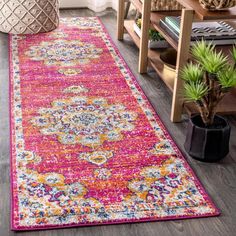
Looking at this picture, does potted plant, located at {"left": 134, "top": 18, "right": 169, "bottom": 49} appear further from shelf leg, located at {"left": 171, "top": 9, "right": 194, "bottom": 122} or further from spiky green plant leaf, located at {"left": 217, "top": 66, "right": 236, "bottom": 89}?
Result: spiky green plant leaf, located at {"left": 217, "top": 66, "right": 236, "bottom": 89}

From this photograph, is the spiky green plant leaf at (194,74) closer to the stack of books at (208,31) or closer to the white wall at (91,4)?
the stack of books at (208,31)

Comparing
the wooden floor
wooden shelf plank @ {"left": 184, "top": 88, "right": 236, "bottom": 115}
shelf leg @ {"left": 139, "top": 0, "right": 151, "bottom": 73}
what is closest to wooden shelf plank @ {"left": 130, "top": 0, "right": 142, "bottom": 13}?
shelf leg @ {"left": 139, "top": 0, "right": 151, "bottom": 73}

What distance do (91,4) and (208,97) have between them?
2.36 m

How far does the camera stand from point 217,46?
Result: 8.50ft

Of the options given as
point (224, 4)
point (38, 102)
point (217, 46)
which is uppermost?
point (224, 4)

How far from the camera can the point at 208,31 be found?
260 centimetres

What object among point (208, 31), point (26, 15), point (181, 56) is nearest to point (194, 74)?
point (181, 56)

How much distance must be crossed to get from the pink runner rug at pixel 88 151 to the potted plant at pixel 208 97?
12 cm

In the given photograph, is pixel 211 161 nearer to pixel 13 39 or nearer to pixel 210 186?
pixel 210 186

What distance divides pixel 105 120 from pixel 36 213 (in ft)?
2.57

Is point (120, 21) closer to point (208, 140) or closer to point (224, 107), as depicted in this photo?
point (224, 107)

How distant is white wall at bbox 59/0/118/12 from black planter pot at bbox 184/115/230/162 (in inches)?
86.9

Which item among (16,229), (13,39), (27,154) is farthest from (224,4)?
(13,39)

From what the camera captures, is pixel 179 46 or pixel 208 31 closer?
pixel 179 46
